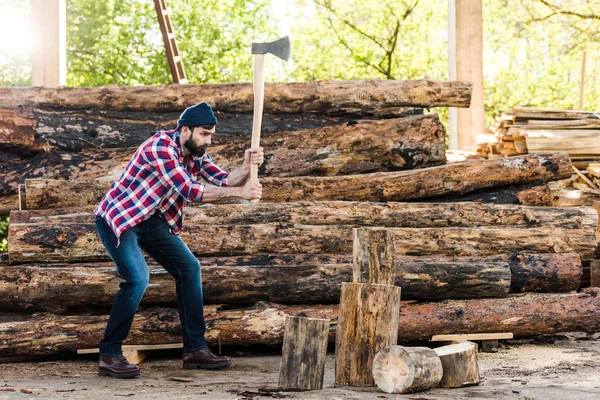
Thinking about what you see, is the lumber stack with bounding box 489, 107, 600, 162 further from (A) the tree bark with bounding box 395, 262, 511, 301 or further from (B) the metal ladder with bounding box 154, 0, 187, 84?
(B) the metal ladder with bounding box 154, 0, 187, 84

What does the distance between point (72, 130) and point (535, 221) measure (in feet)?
14.9

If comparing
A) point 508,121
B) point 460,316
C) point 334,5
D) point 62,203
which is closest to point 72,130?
point 62,203

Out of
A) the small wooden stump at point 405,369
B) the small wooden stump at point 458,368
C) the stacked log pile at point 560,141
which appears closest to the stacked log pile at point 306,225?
the small wooden stump at point 458,368

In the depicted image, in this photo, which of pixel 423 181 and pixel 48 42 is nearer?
pixel 423 181

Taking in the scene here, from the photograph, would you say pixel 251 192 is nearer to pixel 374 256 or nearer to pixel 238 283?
pixel 374 256

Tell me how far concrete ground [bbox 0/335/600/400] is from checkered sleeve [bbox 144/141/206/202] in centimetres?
123

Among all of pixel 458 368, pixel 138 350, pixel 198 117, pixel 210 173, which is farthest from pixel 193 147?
pixel 458 368

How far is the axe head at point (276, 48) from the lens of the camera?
5.70 m

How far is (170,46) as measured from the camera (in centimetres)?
1444

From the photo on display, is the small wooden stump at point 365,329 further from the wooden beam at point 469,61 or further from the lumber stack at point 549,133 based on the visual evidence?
the wooden beam at point 469,61

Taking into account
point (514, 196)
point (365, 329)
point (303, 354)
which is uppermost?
point (514, 196)

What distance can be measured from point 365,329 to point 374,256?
1.67 feet

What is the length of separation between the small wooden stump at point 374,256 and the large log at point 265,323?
54.8 inches

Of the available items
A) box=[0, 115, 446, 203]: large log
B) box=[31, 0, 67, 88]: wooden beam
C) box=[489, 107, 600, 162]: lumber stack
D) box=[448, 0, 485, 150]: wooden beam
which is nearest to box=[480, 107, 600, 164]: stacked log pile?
box=[489, 107, 600, 162]: lumber stack
